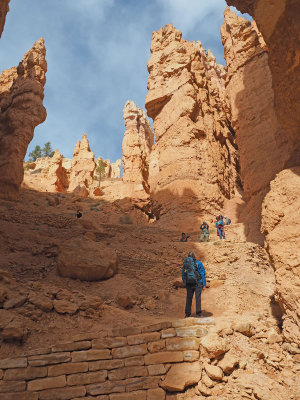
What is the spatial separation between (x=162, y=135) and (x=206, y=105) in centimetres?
445

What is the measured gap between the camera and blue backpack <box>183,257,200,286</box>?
7.27 m

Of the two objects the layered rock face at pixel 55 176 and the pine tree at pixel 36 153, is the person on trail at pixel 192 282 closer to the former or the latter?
the layered rock face at pixel 55 176

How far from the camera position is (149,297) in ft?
30.0

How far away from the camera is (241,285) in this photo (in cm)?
923

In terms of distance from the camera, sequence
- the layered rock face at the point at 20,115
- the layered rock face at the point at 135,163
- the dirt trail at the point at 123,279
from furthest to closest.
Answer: the layered rock face at the point at 135,163
the layered rock face at the point at 20,115
the dirt trail at the point at 123,279

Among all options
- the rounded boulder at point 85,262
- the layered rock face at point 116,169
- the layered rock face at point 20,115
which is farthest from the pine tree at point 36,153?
the rounded boulder at point 85,262

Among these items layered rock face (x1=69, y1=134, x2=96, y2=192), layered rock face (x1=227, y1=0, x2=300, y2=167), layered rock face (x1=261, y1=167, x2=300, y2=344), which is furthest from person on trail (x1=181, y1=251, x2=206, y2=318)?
layered rock face (x1=69, y1=134, x2=96, y2=192)

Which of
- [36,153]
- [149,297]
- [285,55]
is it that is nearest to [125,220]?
[149,297]

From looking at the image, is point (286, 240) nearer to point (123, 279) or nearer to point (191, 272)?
point (191, 272)

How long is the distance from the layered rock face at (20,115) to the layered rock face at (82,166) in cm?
1845

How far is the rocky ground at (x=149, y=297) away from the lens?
17.3 feet

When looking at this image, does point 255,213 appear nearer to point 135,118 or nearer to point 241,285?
point 241,285

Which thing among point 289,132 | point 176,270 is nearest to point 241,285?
point 176,270

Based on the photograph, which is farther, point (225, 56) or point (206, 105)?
point (206, 105)
